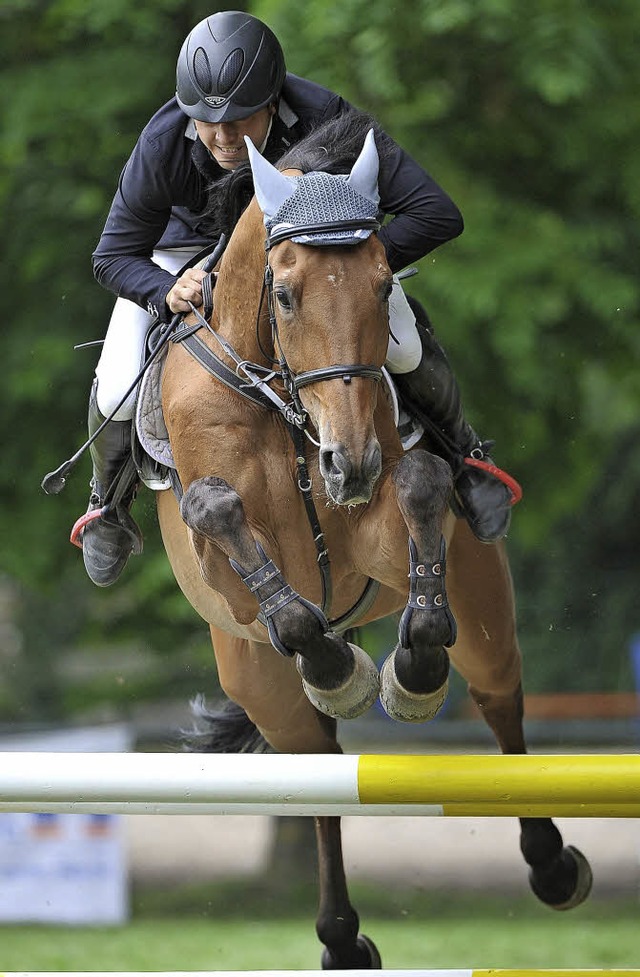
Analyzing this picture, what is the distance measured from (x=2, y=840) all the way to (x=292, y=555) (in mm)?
5806

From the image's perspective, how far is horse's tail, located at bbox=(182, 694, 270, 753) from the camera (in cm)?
545

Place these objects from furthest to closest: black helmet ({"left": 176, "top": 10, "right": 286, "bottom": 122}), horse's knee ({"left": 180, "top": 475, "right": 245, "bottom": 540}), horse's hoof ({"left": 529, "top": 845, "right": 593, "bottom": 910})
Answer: horse's hoof ({"left": 529, "top": 845, "right": 593, "bottom": 910}) → black helmet ({"left": 176, "top": 10, "right": 286, "bottom": 122}) → horse's knee ({"left": 180, "top": 475, "right": 245, "bottom": 540})

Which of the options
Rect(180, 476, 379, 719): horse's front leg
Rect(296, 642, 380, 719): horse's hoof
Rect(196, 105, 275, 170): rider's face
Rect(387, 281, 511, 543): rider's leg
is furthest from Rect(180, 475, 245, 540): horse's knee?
Rect(196, 105, 275, 170): rider's face

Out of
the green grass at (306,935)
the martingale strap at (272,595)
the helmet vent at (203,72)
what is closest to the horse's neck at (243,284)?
the helmet vent at (203,72)

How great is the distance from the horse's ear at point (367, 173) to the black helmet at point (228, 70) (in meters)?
0.43

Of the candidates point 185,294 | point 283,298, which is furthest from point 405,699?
point 185,294

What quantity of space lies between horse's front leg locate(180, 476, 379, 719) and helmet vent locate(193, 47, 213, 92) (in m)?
1.07

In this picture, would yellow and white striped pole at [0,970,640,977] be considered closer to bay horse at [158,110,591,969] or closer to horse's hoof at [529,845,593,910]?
bay horse at [158,110,591,969]

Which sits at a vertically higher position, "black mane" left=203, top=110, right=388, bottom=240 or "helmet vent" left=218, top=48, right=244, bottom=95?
"helmet vent" left=218, top=48, right=244, bottom=95

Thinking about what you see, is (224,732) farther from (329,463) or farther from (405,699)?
(329,463)

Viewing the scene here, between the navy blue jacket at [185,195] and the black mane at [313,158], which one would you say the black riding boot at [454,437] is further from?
the black mane at [313,158]

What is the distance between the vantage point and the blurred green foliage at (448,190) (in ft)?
24.3

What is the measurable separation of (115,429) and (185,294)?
1.98 ft

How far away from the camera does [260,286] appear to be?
3.73m
